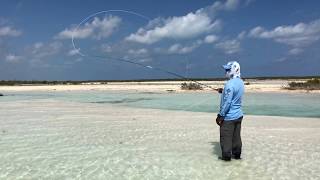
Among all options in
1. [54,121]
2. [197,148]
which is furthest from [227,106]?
[54,121]

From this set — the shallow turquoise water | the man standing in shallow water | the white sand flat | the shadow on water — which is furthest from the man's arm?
the shallow turquoise water

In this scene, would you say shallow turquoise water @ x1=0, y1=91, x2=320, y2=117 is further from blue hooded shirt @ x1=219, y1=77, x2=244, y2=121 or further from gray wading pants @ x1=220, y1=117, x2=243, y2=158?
blue hooded shirt @ x1=219, y1=77, x2=244, y2=121

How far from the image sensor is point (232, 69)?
27.6 feet

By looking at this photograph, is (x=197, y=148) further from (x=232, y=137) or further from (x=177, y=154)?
(x=232, y=137)

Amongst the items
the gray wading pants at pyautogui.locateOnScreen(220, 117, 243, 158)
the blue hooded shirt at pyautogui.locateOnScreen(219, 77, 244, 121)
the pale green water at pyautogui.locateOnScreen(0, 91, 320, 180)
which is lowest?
the pale green water at pyautogui.locateOnScreen(0, 91, 320, 180)

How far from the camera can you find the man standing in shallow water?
27.2ft

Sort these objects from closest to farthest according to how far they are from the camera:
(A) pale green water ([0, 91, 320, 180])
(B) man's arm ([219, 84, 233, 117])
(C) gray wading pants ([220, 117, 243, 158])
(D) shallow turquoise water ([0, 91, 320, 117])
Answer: (A) pale green water ([0, 91, 320, 180])
(B) man's arm ([219, 84, 233, 117])
(C) gray wading pants ([220, 117, 243, 158])
(D) shallow turquoise water ([0, 91, 320, 117])

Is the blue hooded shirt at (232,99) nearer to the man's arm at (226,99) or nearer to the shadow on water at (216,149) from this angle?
the man's arm at (226,99)

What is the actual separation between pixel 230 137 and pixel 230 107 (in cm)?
53

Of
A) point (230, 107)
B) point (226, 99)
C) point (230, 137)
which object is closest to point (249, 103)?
point (230, 137)

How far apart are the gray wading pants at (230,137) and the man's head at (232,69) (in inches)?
29.5

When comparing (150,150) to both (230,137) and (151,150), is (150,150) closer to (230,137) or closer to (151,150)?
(151,150)

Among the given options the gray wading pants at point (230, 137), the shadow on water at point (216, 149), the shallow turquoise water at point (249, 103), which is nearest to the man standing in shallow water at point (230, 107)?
the gray wading pants at point (230, 137)

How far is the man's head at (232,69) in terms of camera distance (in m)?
8.39
